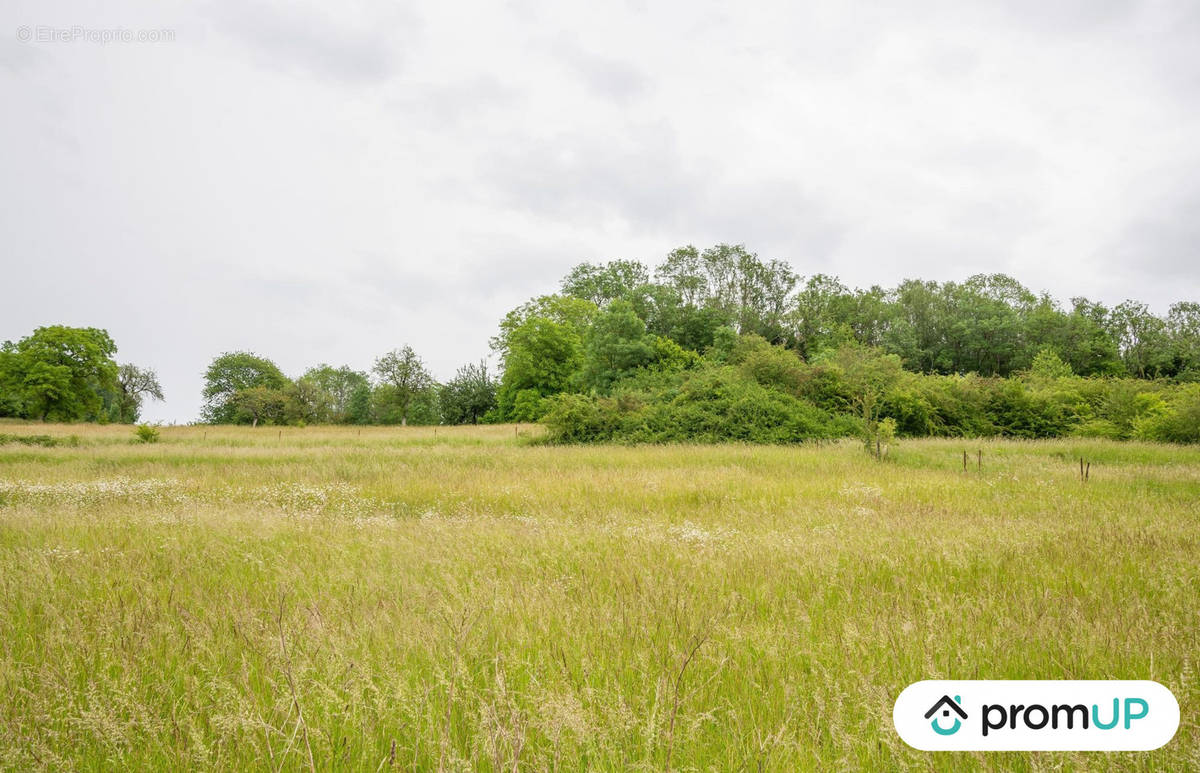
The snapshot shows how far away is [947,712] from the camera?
251 centimetres

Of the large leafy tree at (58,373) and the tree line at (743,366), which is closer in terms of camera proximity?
the tree line at (743,366)

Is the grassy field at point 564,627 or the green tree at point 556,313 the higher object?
the green tree at point 556,313

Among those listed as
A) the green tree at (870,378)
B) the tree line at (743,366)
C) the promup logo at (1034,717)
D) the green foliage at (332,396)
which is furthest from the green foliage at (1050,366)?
the green foliage at (332,396)

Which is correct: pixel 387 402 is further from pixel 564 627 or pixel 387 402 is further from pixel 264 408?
pixel 564 627

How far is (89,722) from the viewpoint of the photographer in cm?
251

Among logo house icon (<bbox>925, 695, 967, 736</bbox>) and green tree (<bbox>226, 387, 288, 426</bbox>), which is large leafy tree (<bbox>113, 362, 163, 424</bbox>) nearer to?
green tree (<bbox>226, 387, 288, 426</bbox>)

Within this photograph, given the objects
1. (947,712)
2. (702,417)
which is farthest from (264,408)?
(947,712)

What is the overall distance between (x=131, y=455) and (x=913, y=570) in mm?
24458

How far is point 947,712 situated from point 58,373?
69.1 m

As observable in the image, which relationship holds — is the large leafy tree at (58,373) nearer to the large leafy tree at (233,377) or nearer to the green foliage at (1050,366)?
the large leafy tree at (233,377)

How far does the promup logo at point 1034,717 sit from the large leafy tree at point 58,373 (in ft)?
222

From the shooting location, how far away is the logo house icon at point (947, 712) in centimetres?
244

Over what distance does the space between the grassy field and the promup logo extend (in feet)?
0.27

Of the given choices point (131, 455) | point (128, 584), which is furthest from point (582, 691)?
point (131, 455)
